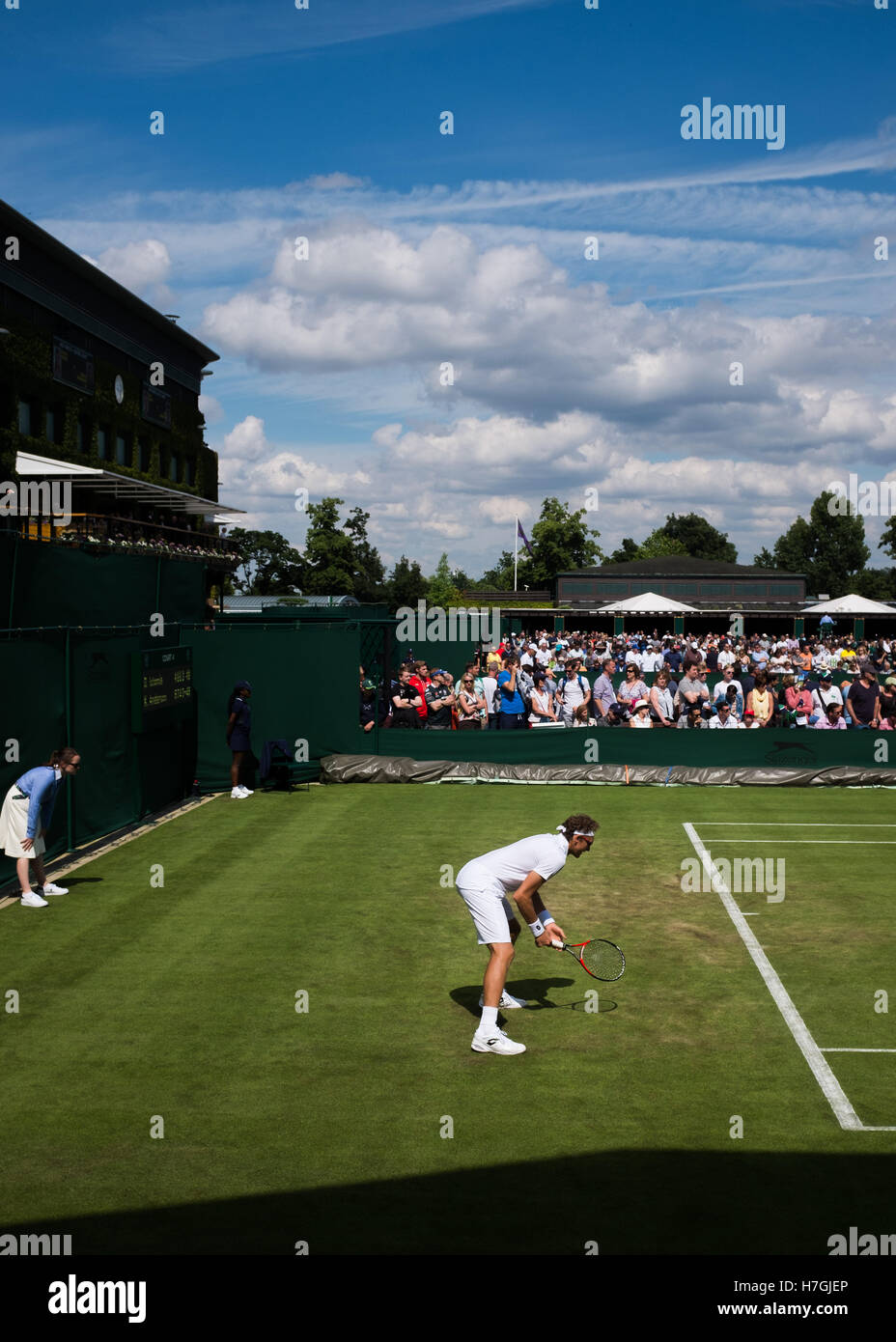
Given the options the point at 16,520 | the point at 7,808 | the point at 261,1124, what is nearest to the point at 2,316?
the point at 16,520

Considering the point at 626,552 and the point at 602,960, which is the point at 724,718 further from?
the point at 626,552

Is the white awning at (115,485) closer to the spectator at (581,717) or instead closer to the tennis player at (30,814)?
the spectator at (581,717)

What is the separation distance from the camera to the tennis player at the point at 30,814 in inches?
498

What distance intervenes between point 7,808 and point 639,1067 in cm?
749

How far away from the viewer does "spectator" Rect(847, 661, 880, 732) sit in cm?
2359

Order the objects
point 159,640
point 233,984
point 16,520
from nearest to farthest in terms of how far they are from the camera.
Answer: point 233,984 < point 159,640 < point 16,520

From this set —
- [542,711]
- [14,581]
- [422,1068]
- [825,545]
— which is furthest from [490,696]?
[825,545]

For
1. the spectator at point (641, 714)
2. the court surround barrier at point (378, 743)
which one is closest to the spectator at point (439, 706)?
the court surround barrier at point (378, 743)

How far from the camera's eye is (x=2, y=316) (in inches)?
1668

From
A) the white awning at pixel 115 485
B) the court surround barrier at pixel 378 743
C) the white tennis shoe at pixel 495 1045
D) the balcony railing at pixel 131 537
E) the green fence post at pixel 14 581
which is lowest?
the white tennis shoe at pixel 495 1045

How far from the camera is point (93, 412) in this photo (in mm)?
50844

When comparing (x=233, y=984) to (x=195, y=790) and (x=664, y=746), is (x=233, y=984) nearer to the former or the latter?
(x=195, y=790)

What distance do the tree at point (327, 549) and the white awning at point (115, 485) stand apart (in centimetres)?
3237

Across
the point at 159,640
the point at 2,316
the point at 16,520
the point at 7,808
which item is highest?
the point at 2,316
